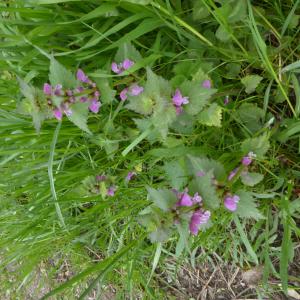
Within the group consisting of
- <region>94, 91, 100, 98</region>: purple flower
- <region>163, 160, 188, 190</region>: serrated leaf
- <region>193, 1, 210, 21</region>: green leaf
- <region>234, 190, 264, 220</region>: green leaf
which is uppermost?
<region>193, 1, 210, 21</region>: green leaf

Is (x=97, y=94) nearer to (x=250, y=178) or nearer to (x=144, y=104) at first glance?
(x=144, y=104)

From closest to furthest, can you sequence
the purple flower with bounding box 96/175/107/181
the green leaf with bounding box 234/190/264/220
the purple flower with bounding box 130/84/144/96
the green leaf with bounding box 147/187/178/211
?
the green leaf with bounding box 147/187/178/211 < the green leaf with bounding box 234/190/264/220 < the purple flower with bounding box 130/84/144/96 < the purple flower with bounding box 96/175/107/181

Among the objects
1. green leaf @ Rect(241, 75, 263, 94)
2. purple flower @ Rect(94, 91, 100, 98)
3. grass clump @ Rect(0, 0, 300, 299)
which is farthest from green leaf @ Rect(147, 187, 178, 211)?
green leaf @ Rect(241, 75, 263, 94)

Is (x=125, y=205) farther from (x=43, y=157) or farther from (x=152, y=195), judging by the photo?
(x=152, y=195)

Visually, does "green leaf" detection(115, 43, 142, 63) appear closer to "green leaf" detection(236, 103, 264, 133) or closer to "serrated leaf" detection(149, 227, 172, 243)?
"green leaf" detection(236, 103, 264, 133)

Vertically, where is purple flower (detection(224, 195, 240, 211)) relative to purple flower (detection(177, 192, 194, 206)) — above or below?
below

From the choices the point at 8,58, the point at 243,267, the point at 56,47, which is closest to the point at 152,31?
the point at 56,47

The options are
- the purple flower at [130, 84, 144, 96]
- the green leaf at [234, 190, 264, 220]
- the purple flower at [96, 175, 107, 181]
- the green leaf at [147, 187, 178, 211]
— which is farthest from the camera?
the purple flower at [96, 175, 107, 181]

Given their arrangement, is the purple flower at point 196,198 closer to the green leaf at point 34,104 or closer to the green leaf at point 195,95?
the green leaf at point 195,95
